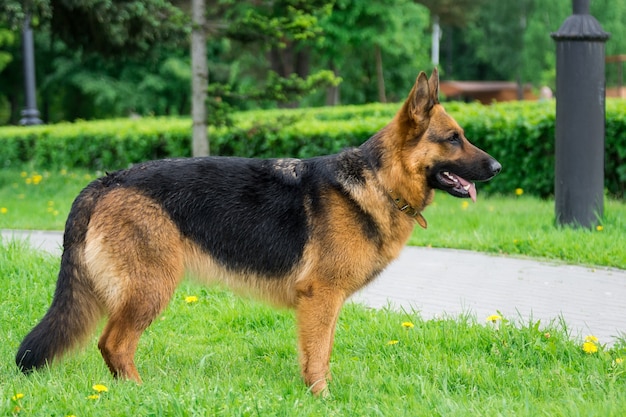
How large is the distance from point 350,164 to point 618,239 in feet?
13.2

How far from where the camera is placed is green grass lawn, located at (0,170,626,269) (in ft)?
24.7

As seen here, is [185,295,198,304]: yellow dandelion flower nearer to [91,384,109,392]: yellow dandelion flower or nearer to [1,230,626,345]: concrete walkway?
[1,230,626,345]: concrete walkway

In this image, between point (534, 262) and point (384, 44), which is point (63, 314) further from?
point (384, 44)

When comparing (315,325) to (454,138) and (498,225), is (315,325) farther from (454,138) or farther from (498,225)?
(498,225)

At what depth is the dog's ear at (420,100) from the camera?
4.41 meters

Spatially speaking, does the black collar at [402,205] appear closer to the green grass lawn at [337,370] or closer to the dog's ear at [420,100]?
the dog's ear at [420,100]

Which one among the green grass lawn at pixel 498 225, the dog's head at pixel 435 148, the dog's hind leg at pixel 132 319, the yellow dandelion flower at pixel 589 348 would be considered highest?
the dog's head at pixel 435 148

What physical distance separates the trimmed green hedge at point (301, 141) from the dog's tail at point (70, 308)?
292 inches

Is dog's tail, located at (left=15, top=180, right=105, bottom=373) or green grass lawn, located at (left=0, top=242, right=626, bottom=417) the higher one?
dog's tail, located at (left=15, top=180, right=105, bottom=373)

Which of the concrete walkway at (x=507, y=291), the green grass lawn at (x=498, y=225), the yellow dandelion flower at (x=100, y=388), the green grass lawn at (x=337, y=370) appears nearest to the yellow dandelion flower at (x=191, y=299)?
the green grass lawn at (x=337, y=370)

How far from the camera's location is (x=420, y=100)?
445cm

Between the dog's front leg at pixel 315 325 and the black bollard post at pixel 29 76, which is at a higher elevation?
the black bollard post at pixel 29 76

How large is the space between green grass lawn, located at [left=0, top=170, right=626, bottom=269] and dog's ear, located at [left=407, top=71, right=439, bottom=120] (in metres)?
3.48

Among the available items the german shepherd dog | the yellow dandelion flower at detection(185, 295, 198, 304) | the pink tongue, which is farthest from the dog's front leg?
the yellow dandelion flower at detection(185, 295, 198, 304)
